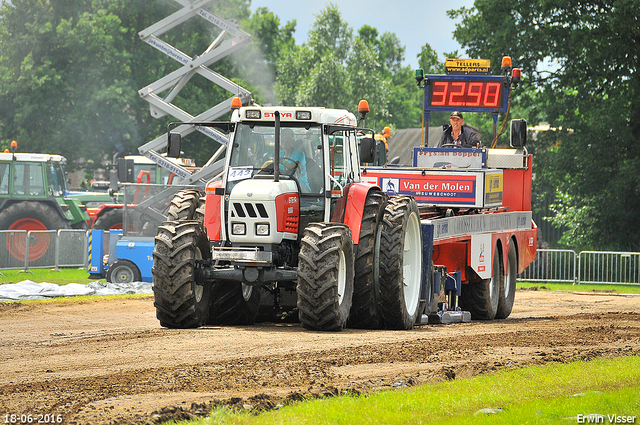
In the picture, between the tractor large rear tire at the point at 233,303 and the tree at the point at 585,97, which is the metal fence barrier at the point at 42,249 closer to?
the tractor large rear tire at the point at 233,303

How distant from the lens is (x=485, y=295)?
15.5m

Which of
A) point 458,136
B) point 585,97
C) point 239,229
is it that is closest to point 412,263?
point 239,229

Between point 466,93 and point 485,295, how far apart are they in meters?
3.82

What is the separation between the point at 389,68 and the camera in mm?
88688

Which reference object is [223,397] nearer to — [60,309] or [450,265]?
[450,265]

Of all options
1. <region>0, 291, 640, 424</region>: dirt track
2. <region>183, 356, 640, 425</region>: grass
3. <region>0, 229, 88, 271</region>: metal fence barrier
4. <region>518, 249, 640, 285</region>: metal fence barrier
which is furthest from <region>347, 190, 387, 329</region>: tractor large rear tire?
<region>518, 249, 640, 285</region>: metal fence barrier

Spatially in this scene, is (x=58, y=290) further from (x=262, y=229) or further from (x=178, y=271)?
(x=262, y=229)

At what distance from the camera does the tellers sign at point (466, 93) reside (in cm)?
1664

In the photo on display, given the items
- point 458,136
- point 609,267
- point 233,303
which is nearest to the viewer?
point 233,303

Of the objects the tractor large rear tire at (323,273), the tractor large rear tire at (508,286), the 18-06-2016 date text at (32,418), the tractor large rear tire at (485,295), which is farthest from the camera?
the tractor large rear tire at (508,286)

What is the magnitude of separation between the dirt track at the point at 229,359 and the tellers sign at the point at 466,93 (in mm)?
4515

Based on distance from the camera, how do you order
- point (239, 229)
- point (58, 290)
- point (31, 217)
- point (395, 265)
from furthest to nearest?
1. point (31, 217)
2. point (58, 290)
3. point (395, 265)
4. point (239, 229)

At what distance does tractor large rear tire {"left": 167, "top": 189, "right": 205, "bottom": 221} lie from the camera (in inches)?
494

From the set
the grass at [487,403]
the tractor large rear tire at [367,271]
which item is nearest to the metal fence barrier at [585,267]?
the tractor large rear tire at [367,271]
